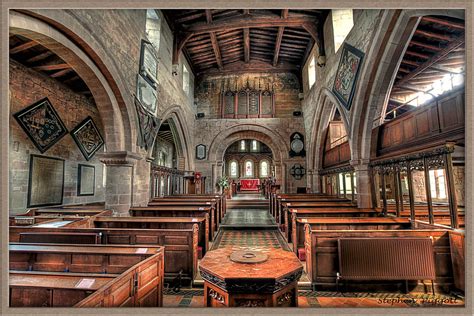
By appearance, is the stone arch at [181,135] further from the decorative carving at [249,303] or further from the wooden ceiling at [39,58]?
the decorative carving at [249,303]

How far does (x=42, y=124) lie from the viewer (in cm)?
689

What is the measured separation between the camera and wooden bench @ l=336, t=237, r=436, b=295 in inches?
126

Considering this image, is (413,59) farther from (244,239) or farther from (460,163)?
(244,239)

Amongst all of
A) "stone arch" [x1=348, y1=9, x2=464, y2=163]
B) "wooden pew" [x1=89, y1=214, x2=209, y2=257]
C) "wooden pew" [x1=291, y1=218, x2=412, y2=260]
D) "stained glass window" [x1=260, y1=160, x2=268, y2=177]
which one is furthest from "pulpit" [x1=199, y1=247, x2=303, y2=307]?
"stained glass window" [x1=260, y1=160, x2=268, y2=177]

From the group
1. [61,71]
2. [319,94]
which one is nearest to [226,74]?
[319,94]

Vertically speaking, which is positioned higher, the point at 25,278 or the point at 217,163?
the point at 217,163

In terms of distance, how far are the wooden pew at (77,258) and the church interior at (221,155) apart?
2 centimetres

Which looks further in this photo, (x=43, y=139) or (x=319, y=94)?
(x=319, y=94)

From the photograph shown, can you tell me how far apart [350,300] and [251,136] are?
11.0 m

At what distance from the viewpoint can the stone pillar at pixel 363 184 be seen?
5.95m

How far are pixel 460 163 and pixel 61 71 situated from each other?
951 centimetres

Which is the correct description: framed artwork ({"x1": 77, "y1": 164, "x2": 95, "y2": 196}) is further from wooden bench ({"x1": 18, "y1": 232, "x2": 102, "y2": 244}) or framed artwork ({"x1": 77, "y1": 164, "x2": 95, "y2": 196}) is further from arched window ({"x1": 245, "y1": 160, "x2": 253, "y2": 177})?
arched window ({"x1": 245, "y1": 160, "x2": 253, "y2": 177})

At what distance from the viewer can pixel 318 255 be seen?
3.50 meters

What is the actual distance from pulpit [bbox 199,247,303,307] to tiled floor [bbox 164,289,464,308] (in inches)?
59.8
